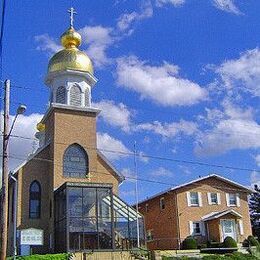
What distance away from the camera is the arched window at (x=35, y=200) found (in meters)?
37.3

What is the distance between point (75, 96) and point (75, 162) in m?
5.77

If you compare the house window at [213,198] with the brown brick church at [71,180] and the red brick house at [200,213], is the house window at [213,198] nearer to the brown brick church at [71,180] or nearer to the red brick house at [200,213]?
the red brick house at [200,213]

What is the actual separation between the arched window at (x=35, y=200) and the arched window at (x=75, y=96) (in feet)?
23.5

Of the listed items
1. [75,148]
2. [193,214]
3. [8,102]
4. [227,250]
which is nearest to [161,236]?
[193,214]

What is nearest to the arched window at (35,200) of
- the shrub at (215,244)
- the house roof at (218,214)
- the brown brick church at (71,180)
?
the brown brick church at (71,180)

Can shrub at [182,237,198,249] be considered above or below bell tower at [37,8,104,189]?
below

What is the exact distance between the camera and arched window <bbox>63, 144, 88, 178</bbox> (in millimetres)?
38188

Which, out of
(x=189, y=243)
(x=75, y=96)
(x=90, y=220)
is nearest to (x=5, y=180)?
(x=90, y=220)

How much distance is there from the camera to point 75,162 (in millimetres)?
38719

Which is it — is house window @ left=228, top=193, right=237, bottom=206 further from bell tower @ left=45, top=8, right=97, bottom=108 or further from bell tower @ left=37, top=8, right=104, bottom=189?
bell tower @ left=45, top=8, right=97, bottom=108

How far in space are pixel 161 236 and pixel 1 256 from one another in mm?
30630

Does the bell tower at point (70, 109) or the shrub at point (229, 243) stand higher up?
the bell tower at point (70, 109)

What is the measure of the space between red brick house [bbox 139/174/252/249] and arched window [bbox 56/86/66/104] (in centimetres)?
1291

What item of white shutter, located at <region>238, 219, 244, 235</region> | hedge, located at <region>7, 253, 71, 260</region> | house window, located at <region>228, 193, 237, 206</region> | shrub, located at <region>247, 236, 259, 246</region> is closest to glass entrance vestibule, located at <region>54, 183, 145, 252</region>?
hedge, located at <region>7, 253, 71, 260</region>
